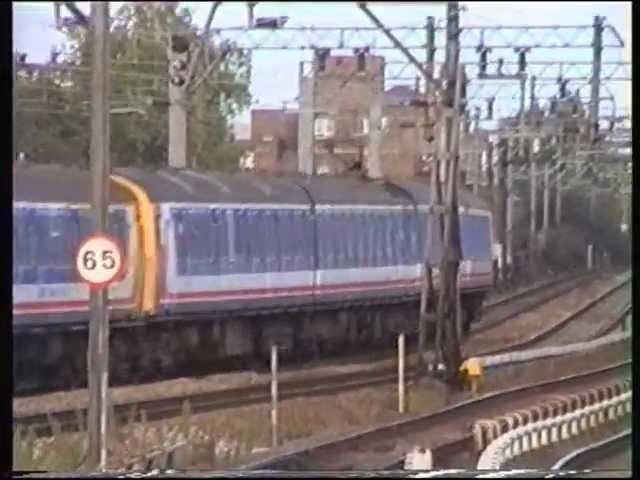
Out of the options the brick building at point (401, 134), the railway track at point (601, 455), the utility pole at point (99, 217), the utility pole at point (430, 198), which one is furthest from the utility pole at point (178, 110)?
Result: the railway track at point (601, 455)

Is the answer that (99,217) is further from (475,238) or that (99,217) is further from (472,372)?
(472,372)

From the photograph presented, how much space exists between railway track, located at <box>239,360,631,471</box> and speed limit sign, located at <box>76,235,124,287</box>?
745 mm

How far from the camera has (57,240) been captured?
4492 mm

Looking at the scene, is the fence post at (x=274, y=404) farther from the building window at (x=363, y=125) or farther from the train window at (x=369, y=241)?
the building window at (x=363, y=125)

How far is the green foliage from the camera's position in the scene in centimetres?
445

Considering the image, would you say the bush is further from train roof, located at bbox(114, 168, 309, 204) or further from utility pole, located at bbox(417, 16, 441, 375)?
train roof, located at bbox(114, 168, 309, 204)

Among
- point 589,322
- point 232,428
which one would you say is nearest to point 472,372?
point 589,322

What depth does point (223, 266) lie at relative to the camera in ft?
15.6

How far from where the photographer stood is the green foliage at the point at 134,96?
4.45m

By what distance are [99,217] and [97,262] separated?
14 centimetres

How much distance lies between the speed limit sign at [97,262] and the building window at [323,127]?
2.41ft

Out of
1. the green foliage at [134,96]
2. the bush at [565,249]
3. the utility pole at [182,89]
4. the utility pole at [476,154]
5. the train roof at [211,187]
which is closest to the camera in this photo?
the green foliage at [134,96]

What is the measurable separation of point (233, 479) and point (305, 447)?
261mm
